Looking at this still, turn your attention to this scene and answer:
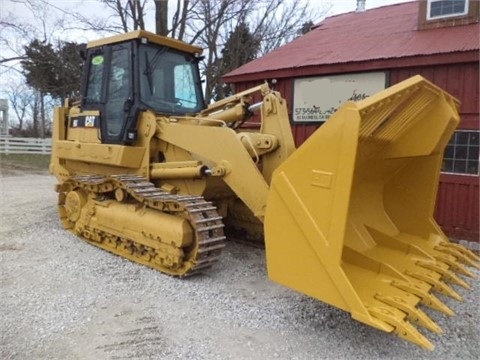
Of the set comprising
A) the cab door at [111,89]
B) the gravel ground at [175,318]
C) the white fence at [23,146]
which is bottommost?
the gravel ground at [175,318]

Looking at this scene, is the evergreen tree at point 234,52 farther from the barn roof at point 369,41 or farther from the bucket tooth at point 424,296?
the bucket tooth at point 424,296

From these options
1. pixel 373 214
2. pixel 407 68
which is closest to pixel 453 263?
pixel 373 214

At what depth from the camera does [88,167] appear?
603cm

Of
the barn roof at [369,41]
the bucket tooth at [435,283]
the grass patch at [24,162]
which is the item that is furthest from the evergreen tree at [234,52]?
the bucket tooth at [435,283]

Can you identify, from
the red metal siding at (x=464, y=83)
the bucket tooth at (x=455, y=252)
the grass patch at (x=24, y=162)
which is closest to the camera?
the bucket tooth at (x=455, y=252)

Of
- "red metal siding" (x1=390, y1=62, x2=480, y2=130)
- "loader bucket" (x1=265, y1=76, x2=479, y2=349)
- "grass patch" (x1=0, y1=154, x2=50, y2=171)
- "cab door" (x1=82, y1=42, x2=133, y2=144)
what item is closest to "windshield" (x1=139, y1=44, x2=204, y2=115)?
"cab door" (x1=82, y1=42, x2=133, y2=144)

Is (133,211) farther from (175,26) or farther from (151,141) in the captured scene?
(175,26)

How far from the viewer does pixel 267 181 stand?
4.34 metres

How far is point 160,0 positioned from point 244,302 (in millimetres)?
15655

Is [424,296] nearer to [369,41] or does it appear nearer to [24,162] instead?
[369,41]

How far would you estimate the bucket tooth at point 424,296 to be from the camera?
3129 mm

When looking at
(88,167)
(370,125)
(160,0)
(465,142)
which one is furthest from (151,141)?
(160,0)

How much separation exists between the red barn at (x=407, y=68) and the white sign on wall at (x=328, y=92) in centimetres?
2

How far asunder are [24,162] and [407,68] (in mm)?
15789
